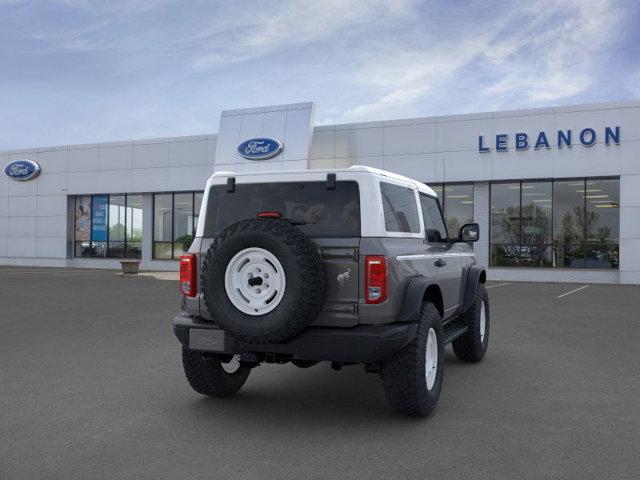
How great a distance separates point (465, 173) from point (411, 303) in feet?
67.5

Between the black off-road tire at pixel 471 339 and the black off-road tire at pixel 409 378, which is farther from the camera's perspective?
the black off-road tire at pixel 471 339

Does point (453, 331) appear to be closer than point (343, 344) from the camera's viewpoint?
No

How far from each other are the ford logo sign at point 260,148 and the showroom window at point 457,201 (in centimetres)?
661

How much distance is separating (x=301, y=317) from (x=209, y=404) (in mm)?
1587

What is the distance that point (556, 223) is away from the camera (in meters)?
23.8

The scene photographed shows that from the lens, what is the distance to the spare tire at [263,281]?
448cm

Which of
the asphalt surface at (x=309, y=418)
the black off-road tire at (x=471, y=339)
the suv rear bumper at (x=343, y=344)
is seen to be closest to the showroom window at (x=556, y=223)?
the asphalt surface at (x=309, y=418)

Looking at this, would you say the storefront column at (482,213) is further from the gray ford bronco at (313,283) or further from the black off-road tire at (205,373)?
the black off-road tire at (205,373)

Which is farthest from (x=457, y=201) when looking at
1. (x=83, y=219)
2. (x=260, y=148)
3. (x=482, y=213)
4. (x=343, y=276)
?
(x=343, y=276)

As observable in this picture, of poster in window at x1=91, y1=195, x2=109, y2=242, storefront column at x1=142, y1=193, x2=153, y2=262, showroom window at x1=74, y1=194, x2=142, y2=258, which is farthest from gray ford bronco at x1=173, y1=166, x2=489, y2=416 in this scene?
poster in window at x1=91, y1=195, x2=109, y2=242

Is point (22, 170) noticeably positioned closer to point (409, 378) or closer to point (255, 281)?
point (255, 281)

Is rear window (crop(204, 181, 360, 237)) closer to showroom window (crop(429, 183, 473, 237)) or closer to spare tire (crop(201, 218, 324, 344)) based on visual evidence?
spare tire (crop(201, 218, 324, 344))

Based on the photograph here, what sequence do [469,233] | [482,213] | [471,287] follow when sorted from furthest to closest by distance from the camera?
[482,213], [471,287], [469,233]

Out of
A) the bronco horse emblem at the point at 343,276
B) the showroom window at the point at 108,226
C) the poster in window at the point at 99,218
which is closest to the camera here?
the bronco horse emblem at the point at 343,276
